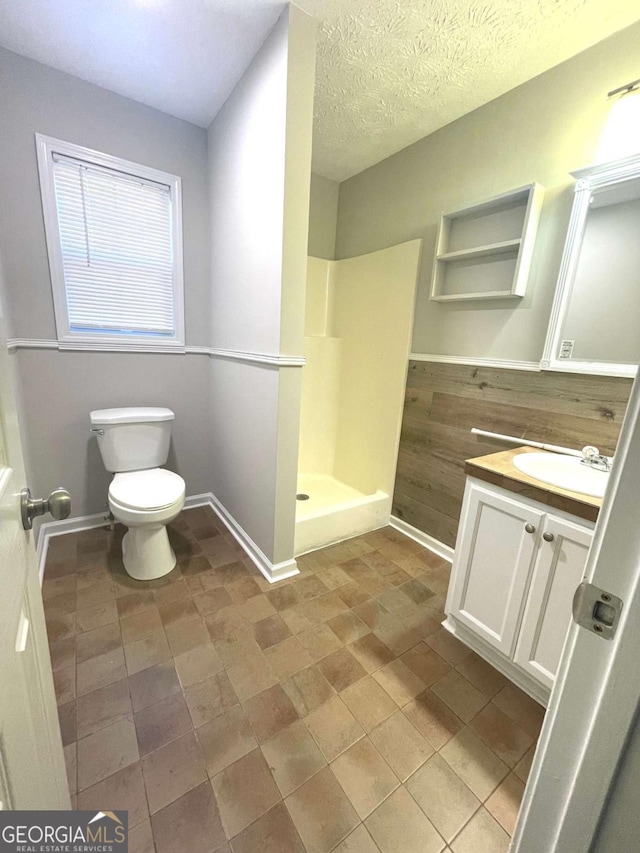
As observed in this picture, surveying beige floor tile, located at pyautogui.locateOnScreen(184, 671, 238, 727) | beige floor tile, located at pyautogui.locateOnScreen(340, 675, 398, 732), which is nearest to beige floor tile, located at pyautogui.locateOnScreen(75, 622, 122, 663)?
beige floor tile, located at pyautogui.locateOnScreen(184, 671, 238, 727)

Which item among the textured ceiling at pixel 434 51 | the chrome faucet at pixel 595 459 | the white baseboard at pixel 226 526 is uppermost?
the textured ceiling at pixel 434 51

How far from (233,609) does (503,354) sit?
6.19 ft

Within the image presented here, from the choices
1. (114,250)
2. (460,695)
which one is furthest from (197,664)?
(114,250)

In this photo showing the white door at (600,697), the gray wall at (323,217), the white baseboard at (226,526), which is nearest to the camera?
the white door at (600,697)

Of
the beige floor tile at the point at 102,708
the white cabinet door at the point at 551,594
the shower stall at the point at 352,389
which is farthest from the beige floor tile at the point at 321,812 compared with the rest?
the shower stall at the point at 352,389

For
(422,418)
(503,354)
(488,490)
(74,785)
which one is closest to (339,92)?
(503,354)

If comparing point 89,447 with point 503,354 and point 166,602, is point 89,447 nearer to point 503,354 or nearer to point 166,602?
point 166,602

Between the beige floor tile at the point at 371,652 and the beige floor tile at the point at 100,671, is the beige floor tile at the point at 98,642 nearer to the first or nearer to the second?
the beige floor tile at the point at 100,671

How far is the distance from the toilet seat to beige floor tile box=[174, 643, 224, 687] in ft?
2.16

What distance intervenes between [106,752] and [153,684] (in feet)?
0.74

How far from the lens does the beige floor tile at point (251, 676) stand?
128 centimetres

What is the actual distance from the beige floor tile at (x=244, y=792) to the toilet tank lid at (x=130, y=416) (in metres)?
1.69

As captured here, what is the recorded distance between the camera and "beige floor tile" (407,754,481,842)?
0.96m

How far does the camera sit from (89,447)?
7.14 feet
